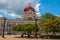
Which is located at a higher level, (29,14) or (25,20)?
(29,14)

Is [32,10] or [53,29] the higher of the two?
[32,10]

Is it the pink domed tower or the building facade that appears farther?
the pink domed tower

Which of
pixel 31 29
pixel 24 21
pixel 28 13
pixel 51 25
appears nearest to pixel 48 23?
pixel 51 25

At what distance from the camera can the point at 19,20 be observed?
116 m

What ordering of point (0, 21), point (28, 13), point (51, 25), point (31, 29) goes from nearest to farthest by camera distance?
point (51, 25)
point (31, 29)
point (0, 21)
point (28, 13)

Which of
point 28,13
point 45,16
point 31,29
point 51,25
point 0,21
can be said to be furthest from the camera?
point 28,13

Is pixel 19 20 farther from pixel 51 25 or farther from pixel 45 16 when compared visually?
pixel 51 25

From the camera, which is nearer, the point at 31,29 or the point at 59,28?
the point at 59,28

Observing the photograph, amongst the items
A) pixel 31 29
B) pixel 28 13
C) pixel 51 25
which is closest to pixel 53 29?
pixel 51 25

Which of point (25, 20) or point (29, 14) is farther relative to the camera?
point (29, 14)

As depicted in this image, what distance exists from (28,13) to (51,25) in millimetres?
80780

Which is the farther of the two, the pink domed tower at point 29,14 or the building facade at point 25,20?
the pink domed tower at point 29,14

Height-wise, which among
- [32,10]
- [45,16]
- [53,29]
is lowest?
[53,29]

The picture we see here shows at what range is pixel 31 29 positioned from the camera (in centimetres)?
4988
